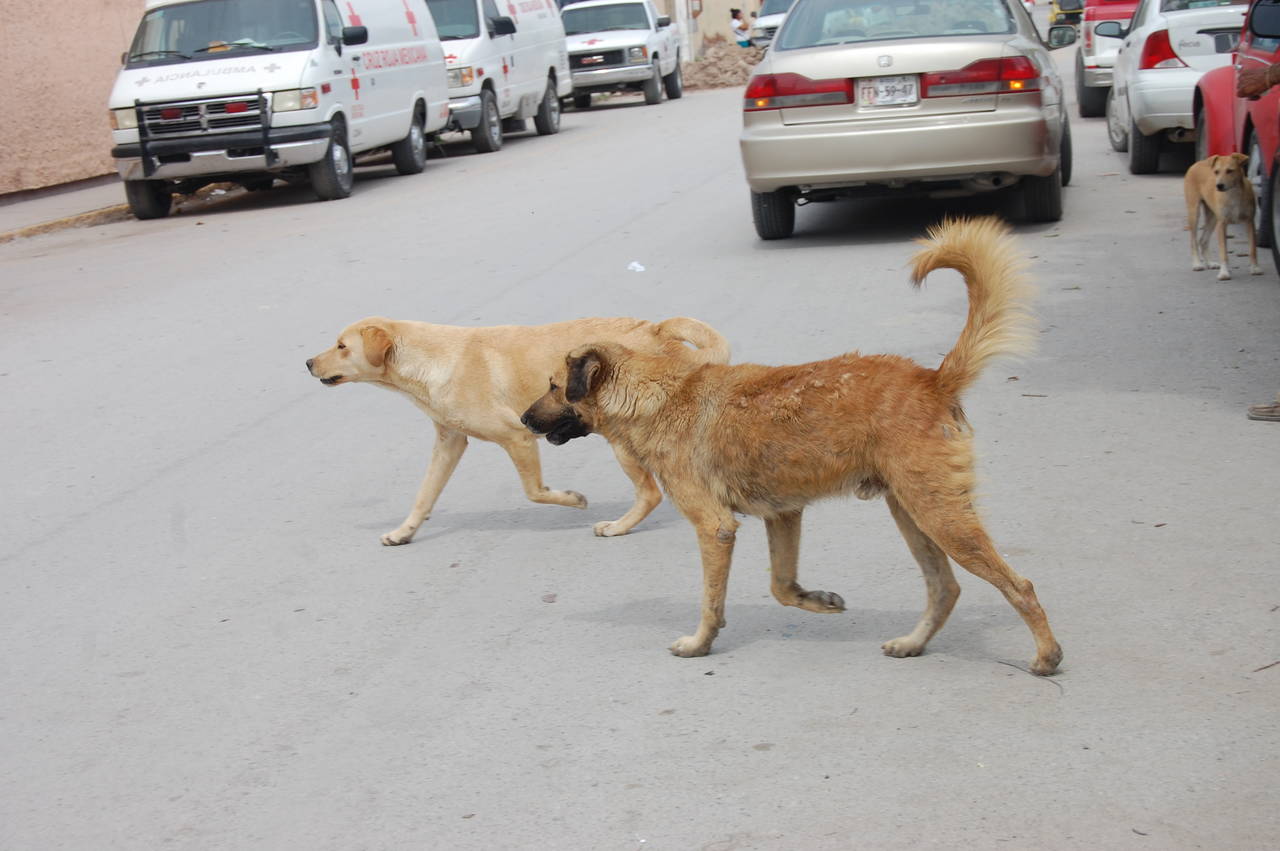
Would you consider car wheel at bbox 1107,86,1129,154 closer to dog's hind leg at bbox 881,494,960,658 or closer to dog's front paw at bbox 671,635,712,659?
dog's hind leg at bbox 881,494,960,658

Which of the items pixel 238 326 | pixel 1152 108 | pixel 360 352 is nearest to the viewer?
pixel 360 352

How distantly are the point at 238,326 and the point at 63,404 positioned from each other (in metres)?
2.12

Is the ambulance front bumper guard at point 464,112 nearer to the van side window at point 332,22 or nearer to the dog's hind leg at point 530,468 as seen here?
the van side window at point 332,22

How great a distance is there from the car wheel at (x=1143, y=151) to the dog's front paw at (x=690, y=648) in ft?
37.1

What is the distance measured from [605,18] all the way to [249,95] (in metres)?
17.9

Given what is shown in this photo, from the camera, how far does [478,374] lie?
237 inches

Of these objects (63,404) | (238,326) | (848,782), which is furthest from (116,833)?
(238,326)

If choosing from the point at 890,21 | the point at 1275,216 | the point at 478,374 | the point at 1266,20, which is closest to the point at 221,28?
the point at 890,21

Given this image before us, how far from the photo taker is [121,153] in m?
16.8

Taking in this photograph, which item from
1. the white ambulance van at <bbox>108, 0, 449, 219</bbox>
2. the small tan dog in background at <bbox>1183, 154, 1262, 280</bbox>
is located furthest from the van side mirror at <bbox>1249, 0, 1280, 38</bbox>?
the white ambulance van at <bbox>108, 0, 449, 219</bbox>

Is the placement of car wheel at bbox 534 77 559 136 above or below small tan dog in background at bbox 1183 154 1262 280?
below

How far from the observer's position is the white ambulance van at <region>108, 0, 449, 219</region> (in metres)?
16.6

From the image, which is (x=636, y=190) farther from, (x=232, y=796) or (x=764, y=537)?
(x=232, y=796)

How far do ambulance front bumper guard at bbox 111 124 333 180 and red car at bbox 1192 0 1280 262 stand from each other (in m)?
9.75
